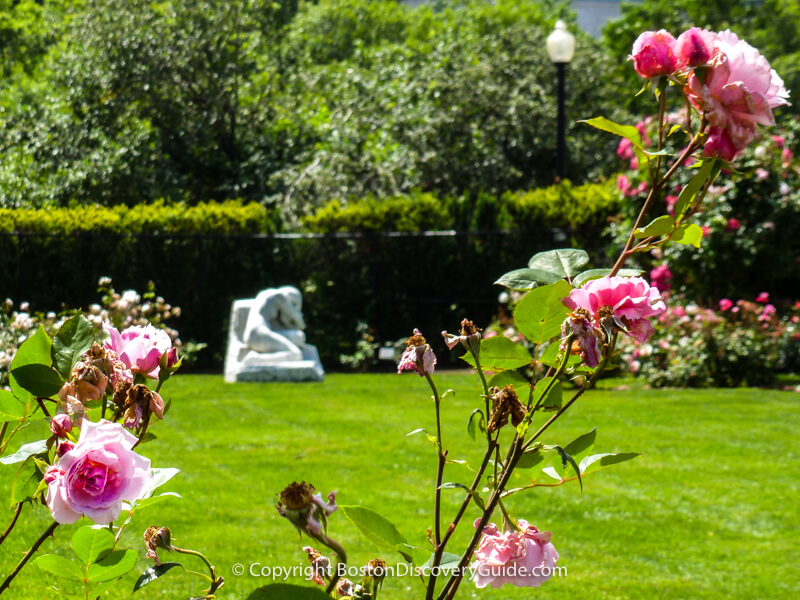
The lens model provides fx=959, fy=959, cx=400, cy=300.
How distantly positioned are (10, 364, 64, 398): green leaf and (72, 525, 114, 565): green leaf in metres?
0.18

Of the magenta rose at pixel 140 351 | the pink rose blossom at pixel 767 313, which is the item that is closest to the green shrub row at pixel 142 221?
the pink rose blossom at pixel 767 313

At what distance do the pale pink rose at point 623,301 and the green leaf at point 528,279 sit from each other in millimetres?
137

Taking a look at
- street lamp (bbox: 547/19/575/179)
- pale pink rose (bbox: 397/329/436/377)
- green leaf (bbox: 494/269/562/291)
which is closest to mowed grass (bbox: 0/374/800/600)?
pale pink rose (bbox: 397/329/436/377)

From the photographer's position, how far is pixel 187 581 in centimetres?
408

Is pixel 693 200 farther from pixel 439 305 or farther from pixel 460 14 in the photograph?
pixel 460 14

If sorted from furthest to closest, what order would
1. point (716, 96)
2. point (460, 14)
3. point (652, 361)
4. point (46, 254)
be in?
point (460, 14) → point (46, 254) → point (652, 361) → point (716, 96)

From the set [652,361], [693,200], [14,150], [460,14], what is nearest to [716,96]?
[693,200]

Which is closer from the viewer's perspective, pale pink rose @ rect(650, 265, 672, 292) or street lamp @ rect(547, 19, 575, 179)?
pale pink rose @ rect(650, 265, 672, 292)

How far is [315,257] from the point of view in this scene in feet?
41.8

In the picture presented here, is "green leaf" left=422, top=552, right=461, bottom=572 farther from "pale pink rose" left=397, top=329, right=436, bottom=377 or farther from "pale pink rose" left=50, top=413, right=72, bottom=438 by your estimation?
"pale pink rose" left=50, top=413, right=72, bottom=438

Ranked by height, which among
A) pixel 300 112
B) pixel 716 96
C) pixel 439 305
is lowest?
pixel 439 305

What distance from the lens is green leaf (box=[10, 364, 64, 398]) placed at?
121 centimetres

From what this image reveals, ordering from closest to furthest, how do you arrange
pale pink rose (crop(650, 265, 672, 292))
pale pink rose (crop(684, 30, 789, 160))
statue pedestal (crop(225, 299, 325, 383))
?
pale pink rose (crop(684, 30, 789, 160)) → statue pedestal (crop(225, 299, 325, 383)) → pale pink rose (crop(650, 265, 672, 292))

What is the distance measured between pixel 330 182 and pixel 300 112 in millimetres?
3227
